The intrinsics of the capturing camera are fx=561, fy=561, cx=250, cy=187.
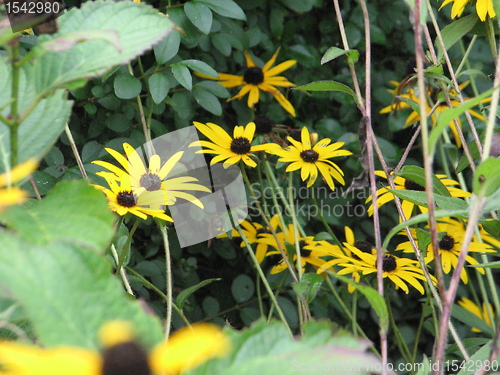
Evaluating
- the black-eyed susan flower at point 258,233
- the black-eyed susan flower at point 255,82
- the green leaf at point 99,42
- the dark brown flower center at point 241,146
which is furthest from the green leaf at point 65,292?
the black-eyed susan flower at point 255,82

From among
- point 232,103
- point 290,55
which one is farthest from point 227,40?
point 290,55

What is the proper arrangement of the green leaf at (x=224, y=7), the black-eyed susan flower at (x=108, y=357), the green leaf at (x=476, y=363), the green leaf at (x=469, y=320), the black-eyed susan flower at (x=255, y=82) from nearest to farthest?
the black-eyed susan flower at (x=108, y=357), the green leaf at (x=476, y=363), the green leaf at (x=224, y=7), the green leaf at (x=469, y=320), the black-eyed susan flower at (x=255, y=82)

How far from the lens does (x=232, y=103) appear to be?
1021 millimetres

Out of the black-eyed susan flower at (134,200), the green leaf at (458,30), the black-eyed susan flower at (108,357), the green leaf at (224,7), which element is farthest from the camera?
the green leaf at (224,7)

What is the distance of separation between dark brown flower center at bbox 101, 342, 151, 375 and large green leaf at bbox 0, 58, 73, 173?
140mm

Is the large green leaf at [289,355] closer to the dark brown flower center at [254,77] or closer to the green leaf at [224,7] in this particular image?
the green leaf at [224,7]

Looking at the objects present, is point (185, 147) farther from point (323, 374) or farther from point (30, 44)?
point (323, 374)

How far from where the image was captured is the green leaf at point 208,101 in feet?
2.80

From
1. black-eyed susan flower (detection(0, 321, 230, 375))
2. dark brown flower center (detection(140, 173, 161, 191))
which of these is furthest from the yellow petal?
dark brown flower center (detection(140, 173, 161, 191))

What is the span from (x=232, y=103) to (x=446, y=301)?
28.8 inches

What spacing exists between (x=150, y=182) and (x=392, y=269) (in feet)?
1.17

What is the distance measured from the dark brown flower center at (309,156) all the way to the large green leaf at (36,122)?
1.68ft

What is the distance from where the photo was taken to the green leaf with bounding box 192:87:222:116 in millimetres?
854

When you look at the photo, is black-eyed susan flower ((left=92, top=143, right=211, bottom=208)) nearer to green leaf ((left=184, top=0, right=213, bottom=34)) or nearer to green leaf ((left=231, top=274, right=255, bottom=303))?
green leaf ((left=184, top=0, right=213, bottom=34))
